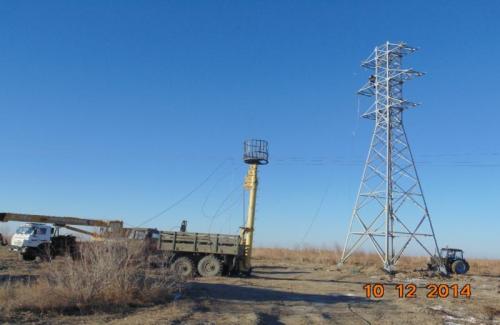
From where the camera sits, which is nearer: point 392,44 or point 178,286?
point 178,286

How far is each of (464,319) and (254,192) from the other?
13775 mm

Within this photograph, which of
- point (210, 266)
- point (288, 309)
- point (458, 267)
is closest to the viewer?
point (288, 309)

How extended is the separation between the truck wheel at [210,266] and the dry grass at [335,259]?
56.2ft

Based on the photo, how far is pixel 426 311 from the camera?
52.1ft

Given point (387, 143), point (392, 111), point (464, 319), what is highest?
point (392, 111)

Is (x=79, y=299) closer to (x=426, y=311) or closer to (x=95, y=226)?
(x=426, y=311)

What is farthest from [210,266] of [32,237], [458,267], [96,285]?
[458,267]

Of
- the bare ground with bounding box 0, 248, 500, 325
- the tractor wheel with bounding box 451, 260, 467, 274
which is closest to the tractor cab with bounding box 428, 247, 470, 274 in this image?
the tractor wheel with bounding box 451, 260, 467, 274

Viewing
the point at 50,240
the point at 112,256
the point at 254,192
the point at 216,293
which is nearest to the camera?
the point at 112,256

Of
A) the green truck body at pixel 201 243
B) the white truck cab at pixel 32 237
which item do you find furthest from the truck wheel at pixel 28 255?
the green truck body at pixel 201 243

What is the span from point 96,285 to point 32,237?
2007 cm

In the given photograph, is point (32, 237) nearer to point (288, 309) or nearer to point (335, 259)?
point (288, 309)

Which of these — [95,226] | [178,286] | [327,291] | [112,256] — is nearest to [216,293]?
[178,286]

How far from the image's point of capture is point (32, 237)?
1240 inches
